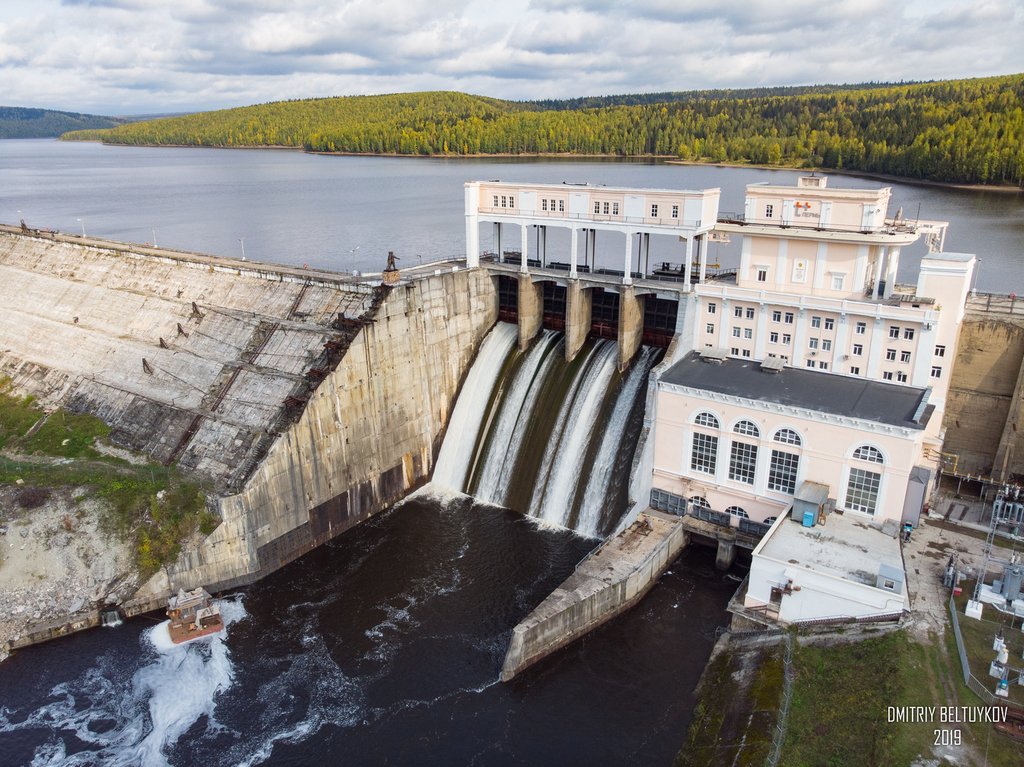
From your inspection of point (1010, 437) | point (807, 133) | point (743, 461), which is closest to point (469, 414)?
point (743, 461)

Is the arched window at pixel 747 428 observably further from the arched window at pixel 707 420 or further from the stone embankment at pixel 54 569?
the stone embankment at pixel 54 569

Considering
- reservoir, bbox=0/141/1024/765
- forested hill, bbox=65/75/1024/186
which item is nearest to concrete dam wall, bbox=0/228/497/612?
reservoir, bbox=0/141/1024/765

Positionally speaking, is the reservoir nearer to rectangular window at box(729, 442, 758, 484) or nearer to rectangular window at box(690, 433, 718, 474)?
rectangular window at box(690, 433, 718, 474)

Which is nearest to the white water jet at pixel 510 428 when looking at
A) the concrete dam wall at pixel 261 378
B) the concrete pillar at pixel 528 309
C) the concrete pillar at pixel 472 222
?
the concrete pillar at pixel 528 309

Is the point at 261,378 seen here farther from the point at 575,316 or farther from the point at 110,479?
the point at 575,316

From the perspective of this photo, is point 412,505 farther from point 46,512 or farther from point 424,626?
point 46,512

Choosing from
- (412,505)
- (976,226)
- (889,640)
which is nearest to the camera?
(889,640)

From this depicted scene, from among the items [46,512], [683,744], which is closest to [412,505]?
[46,512]
